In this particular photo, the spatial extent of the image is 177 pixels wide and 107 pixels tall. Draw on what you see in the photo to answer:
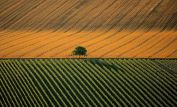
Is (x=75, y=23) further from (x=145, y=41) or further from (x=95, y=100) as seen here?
(x=95, y=100)

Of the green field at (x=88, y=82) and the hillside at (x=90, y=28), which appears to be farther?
the hillside at (x=90, y=28)

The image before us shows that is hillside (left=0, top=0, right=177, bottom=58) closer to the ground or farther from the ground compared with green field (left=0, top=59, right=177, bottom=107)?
farther from the ground

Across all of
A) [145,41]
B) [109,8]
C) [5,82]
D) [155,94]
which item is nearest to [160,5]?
[109,8]

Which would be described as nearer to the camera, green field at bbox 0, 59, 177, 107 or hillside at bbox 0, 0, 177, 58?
green field at bbox 0, 59, 177, 107

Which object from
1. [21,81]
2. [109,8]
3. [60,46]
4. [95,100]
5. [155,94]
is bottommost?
[155,94]

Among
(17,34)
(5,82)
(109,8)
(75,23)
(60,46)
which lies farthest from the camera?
(109,8)
